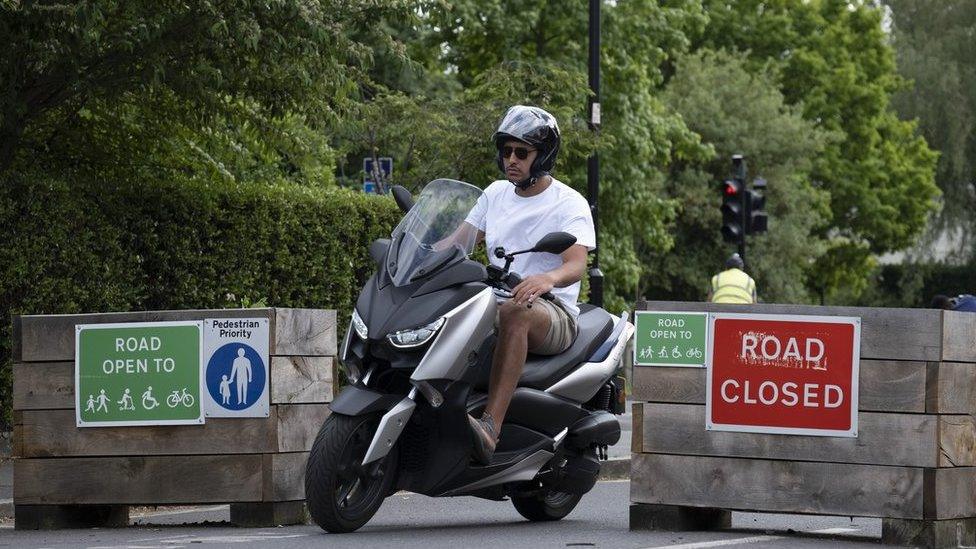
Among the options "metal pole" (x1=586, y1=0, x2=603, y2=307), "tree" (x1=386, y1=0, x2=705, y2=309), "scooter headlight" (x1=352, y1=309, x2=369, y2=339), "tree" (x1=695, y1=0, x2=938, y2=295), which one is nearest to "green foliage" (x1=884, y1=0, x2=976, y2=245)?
"tree" (x1=695, y1=0, x2=938, y2=295)

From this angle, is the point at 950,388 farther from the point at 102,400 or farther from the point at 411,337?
the point at 102,400

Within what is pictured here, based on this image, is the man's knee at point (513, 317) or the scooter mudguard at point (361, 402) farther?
the man's knee at point (513, 317)

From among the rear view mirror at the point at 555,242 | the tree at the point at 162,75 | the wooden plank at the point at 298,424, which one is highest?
the tree at the point at 162,75

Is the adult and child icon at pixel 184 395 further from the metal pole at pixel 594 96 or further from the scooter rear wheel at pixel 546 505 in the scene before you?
the metal pole at pixel 594 96

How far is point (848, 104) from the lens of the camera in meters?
53.4

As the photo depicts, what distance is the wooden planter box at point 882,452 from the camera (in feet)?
24.7

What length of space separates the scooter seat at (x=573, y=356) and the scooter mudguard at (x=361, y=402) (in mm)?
935

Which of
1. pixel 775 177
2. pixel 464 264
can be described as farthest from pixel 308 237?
pixel 775 177

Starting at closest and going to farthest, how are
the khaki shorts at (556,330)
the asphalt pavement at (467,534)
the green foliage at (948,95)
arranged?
the asphalt pavement at (467,534) < the khaki shorts at (556,330) < the green foliage at (948,95)

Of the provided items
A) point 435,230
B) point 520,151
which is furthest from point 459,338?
point 520,151

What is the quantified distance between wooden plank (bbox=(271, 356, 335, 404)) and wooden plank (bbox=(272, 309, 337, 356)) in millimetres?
35

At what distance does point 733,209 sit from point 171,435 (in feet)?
53.2

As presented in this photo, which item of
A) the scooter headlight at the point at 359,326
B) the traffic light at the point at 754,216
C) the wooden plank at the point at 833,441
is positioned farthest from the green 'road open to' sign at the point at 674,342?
the traffic light at the point at 754,216

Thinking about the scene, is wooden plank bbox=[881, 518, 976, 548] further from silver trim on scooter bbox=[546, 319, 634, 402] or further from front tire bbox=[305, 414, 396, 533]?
front tire bbox=[305, 414, 396, 533]
